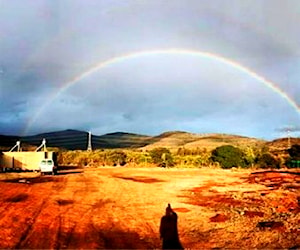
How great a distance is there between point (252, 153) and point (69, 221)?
63695 millimetres

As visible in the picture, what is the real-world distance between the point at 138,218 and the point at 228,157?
5882cm

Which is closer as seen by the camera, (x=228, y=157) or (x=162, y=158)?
(x=228, y=157)

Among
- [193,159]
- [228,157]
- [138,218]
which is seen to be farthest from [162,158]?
[138,218]

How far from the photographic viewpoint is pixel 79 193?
31.1 m

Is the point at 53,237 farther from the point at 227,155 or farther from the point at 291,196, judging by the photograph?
the point at 227,155

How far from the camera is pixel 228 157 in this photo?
7812 cm

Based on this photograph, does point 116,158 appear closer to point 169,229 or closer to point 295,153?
point 295,153

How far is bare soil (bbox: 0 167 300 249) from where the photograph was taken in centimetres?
1570

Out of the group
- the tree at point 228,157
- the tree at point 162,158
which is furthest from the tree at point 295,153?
the tree at point 162,158

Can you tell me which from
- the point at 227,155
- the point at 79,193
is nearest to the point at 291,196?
the point at 79,193

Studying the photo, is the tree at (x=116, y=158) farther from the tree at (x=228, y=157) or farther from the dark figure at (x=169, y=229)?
the dark figure at (x=169, y=229)

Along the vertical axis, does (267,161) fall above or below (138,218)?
above

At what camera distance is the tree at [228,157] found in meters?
76.9

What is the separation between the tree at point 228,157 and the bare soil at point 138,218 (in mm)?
44565
